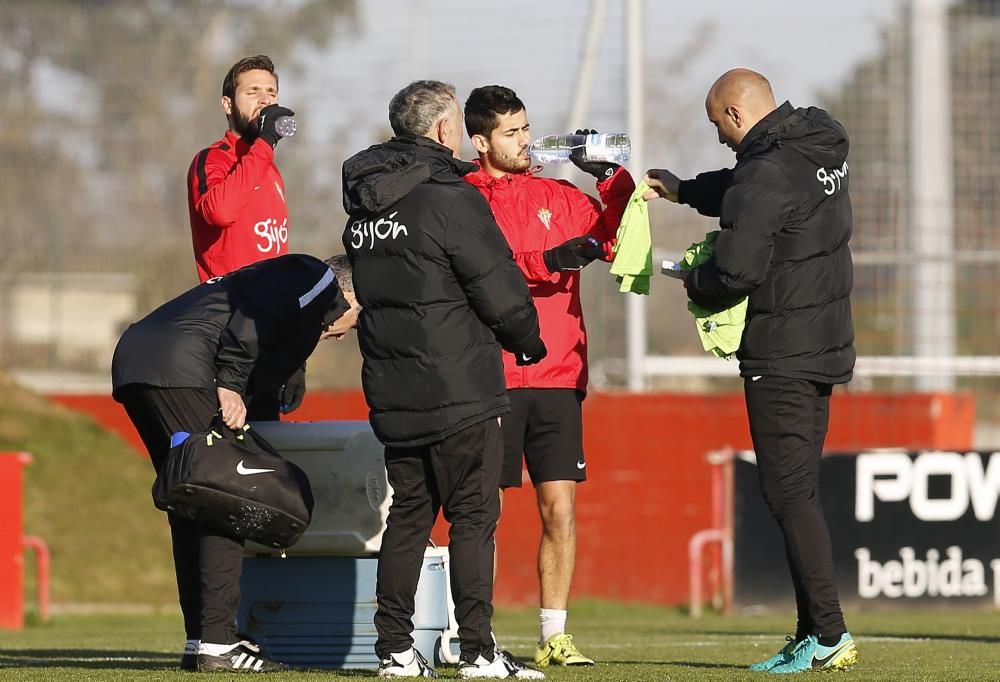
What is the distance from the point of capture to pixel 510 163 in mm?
7098

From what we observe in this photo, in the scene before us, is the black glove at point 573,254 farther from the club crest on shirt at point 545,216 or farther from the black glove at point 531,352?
the black glove at point 531,352

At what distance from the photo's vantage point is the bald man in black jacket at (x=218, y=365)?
244 inches

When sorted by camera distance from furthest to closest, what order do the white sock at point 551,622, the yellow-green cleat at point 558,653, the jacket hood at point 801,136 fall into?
the white sock at point 551,622, the yellow-green cleat at point 558,653, the jacket hood at point 801,136

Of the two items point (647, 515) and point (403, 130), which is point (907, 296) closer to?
point (647, 515)

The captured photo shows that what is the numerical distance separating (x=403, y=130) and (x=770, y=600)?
6919 millimetres

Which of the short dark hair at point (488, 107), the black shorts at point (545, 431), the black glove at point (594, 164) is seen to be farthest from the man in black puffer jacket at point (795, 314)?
the short dark hair at point (488, 107)

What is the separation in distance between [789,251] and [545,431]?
134 centimetres

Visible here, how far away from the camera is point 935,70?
14.2 meters

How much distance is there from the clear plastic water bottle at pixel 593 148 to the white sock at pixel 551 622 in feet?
5.75

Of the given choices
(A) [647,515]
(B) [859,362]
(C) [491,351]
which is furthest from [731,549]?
(C) [491,351]

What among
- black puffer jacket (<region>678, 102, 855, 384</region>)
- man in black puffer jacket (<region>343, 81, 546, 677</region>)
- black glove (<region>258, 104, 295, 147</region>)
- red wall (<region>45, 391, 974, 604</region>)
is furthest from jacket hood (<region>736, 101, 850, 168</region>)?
red wall (<region>45, 391, 974, 604</region>)

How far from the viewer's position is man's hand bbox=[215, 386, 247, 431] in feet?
20.1

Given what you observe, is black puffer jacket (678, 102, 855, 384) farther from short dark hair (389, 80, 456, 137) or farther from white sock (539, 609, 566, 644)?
white sock (539, 609, 566, 644)

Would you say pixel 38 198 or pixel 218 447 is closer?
pixel 218 447
